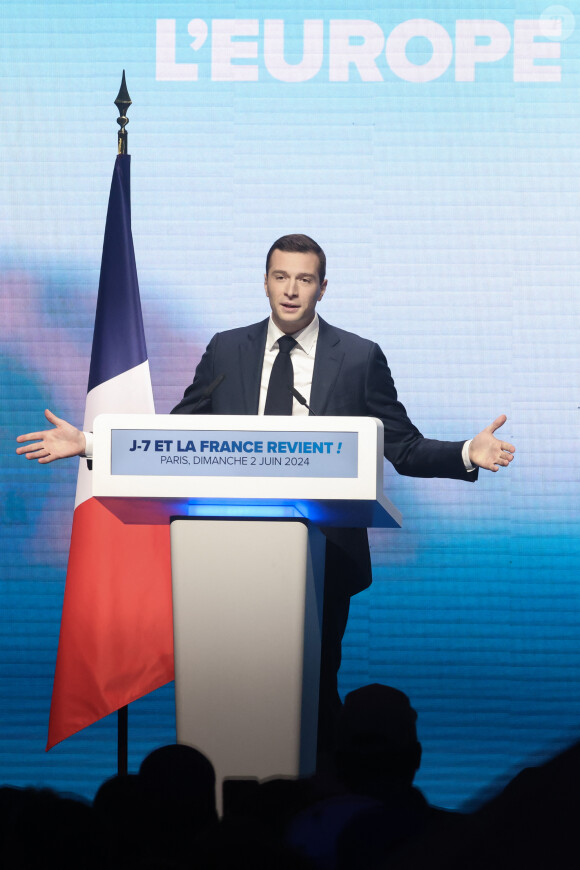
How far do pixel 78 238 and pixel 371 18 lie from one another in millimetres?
1413

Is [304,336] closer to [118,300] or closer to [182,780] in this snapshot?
[118,300]

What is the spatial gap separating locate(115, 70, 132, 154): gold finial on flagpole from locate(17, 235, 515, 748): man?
4.31ft

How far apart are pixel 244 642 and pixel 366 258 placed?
7.85ft

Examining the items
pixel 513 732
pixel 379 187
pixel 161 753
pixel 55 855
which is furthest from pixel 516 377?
pixel 55 855

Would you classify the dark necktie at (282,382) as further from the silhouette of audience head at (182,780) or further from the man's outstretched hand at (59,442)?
the silhouette of audience head at (182,780)

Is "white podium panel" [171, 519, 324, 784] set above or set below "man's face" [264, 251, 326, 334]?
below

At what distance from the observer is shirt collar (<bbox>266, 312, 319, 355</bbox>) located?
2857mm

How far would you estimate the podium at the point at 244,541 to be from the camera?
2.00 meters

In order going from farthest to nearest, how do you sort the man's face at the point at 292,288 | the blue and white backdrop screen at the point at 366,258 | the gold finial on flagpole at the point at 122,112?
the blue and white backdrop screen at the point at 366,258 → the gold finial on flagpole at the point at 122,112 → the man's face at the point at 292,288

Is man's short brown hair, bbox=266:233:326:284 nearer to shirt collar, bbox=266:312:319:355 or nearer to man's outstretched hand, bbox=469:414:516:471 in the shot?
shirt collar, bbox=266:312:319:355

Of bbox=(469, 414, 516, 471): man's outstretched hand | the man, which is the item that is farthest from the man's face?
bbox=(469, 414, 516, 471): man's outstretched hand

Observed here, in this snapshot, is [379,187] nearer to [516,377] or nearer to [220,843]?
[516,377]

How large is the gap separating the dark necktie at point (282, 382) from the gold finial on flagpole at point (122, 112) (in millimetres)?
1492

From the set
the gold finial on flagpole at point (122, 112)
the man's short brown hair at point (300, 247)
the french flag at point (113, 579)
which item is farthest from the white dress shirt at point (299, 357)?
the gold finial on flagpole at point (122, 112)
